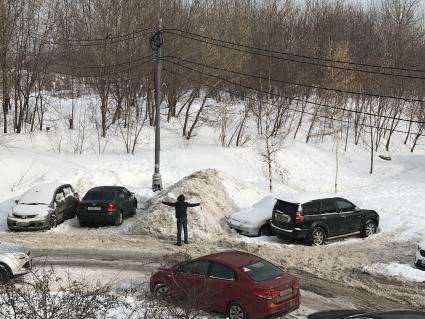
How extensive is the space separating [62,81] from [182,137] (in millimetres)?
12906

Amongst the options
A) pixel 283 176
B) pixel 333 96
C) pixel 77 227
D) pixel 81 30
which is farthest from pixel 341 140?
pixel 77 227

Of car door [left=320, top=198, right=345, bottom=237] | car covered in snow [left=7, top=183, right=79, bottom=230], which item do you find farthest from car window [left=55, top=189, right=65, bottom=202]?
car door [left=320, top=198, right=345, bottom=237]

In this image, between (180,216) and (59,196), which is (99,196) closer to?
(59,196)

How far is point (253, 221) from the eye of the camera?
18.8 m

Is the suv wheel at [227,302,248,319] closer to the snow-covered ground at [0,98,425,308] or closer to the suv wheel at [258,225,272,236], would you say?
the snow-covered ground at [0,98,425,308]

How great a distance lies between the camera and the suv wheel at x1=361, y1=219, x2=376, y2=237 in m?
18.8

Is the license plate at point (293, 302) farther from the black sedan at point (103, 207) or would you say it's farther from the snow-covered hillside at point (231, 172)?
the black sedan at point (103, 207)

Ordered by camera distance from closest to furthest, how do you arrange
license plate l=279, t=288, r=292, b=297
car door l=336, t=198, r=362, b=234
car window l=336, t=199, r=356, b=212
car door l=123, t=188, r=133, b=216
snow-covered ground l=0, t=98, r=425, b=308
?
license plate l=279, t=288, r=292, b=297
snow-covered ground l=0, t=98, r=425, b=308
car door l=336, t=198, r=362, b=234
car window l=336, t=199, r=356, b=212
car door l=123, t=188, r=133, b=216

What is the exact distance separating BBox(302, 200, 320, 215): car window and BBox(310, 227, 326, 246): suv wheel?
0.58 m

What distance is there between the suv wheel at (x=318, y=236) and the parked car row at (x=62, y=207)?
759cm

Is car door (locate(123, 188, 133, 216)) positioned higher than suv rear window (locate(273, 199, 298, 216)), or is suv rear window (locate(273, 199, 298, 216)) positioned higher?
suv rear window (locate(273, 199, 298, 216))

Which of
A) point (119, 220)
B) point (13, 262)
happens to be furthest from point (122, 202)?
point (13, 262)

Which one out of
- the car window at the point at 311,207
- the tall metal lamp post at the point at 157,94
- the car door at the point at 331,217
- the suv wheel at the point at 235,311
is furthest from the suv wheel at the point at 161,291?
the tall metal lamp post at the point at 157,94

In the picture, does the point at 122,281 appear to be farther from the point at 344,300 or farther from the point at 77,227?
the point at 77,227
